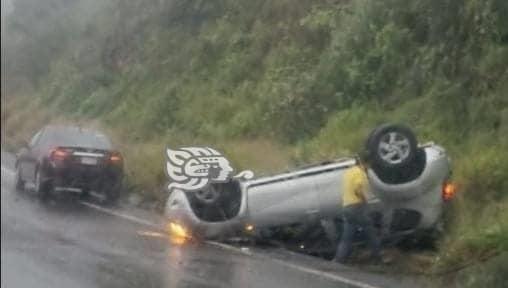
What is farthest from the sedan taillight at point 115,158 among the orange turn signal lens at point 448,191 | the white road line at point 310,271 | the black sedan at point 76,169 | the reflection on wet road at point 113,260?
the orange turn signal lens at point 448,191

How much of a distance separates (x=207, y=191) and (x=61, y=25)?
81.7 feet

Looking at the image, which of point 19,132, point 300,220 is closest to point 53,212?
point 300,220

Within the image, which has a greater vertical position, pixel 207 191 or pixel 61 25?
pixel 61 25

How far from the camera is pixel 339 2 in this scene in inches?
944

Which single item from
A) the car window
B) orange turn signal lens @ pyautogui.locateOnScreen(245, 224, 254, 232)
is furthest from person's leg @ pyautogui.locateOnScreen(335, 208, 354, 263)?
the car window

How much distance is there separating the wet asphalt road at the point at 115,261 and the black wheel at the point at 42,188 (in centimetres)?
292

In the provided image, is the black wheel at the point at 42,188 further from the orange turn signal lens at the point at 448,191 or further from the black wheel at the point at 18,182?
the orange turn signal lens at the point at 448,191

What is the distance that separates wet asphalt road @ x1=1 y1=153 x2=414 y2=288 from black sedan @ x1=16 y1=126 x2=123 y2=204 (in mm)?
3250

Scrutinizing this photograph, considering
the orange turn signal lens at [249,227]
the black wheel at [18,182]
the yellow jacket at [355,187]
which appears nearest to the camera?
the yellow jacket at [355,187]

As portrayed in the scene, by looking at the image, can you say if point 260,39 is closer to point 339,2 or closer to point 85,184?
point 339,2

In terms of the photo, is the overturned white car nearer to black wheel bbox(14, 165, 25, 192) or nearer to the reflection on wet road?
the reflection on wet road

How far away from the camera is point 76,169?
20422mm

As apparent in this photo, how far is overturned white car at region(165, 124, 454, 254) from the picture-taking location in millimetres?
13727

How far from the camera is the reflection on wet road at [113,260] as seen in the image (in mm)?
11883
